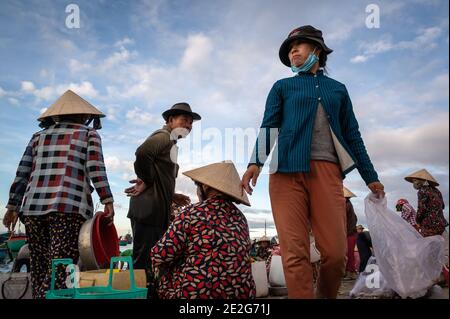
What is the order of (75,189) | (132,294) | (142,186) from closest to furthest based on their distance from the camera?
(132,294), (75,189), (142,186)

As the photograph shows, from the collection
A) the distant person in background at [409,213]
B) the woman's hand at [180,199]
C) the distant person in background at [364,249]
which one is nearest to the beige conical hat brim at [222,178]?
the woman's hand at [180,199]

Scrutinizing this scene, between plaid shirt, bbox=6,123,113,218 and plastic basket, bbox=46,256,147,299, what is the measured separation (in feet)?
1.55

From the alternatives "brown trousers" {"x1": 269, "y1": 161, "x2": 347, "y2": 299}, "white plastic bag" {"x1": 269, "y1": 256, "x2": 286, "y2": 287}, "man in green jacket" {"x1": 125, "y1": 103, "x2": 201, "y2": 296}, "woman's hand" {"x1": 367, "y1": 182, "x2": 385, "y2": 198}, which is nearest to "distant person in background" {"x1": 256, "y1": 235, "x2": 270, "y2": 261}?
"white plastic bag" {"x1": 269, "y1": 256, "x2": 286, "y2": 287}

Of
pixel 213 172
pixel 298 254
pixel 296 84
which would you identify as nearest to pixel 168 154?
pixel 213 172

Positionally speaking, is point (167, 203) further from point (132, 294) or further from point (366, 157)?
point (366, 157)

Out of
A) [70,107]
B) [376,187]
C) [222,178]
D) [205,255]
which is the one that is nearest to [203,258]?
[205,255]

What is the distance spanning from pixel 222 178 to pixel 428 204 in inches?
199

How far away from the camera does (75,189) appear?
9.94 ft

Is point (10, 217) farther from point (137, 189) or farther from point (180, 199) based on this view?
point (180, 199)

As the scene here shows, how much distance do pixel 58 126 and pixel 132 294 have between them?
1.52m

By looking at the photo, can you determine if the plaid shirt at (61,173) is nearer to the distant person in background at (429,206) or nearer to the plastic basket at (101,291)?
the plastic basket at (101,291)

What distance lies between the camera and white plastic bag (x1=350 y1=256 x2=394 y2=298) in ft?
16.0

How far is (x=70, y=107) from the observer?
127 inches
